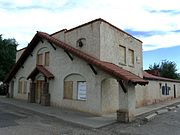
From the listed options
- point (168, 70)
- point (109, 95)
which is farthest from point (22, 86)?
point (168, 70)

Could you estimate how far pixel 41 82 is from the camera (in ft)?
70.4

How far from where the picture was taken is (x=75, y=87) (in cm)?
1747

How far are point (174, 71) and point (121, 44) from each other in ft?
114

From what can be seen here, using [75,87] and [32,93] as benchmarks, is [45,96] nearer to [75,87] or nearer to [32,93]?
[32,93]

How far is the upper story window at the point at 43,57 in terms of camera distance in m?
21.2

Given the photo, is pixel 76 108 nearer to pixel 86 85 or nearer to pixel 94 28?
pixel 86 85

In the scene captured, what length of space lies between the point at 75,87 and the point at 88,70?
1.95 m

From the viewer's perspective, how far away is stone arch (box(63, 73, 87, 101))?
16.8 meters

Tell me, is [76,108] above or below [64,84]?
below

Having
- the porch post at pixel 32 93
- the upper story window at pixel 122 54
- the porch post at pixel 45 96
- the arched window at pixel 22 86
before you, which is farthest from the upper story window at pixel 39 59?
the upper story window at pixel 122 54

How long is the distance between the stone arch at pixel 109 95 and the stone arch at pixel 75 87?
1485 mm

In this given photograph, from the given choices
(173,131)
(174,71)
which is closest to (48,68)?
(173,131)

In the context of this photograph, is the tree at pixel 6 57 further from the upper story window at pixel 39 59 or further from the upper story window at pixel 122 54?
the upper story window at pixel 122 54

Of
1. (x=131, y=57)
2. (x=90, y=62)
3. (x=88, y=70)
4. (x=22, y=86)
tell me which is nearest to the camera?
(x=90, y=62)
